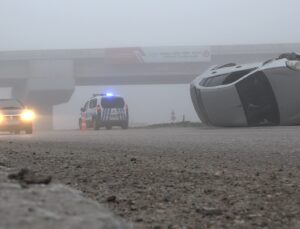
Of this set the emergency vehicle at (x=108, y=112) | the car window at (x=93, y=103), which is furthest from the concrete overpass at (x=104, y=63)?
the emergency vehicle at (x=108, y=112)

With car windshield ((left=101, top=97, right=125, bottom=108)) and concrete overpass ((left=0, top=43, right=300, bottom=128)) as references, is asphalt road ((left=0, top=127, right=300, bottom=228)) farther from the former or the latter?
concrete overpass ((left=0, top=43, right=300, bottom=128))

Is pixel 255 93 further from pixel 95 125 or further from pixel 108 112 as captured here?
pixel 95 125

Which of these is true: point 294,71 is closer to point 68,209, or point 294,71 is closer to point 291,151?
point 291,151

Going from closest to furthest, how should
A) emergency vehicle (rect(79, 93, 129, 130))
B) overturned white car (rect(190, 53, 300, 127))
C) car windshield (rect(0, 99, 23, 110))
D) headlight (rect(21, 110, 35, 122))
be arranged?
1. overturned white car (rect(190, 53, 300, 127))
2. headlight (rect(21, 110, 35, 122))
3. car windshield (rect(0, 99, 23, 110))
4. emergency vehicle (rect(79, 93, 129, 130))

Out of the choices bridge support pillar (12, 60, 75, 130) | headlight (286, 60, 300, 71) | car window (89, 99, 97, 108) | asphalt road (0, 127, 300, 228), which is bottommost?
asphalt road (0, 127, 300, 228)

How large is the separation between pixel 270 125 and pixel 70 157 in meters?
16.9

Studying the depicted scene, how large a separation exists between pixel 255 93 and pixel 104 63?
139 feet

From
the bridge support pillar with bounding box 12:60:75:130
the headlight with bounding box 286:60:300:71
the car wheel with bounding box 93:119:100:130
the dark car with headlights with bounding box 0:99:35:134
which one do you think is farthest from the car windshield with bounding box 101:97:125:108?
the bridge support pillar with bounding box 12:60:75:130

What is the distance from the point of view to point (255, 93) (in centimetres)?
2219

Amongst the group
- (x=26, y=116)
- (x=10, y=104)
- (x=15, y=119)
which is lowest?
(x=15, y=119)

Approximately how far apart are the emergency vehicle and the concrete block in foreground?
27.1m

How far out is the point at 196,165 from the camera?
6.67 meters

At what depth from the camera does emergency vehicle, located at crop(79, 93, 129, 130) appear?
30.5 m

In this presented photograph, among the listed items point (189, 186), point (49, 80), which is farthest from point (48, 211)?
point (49, 80)
